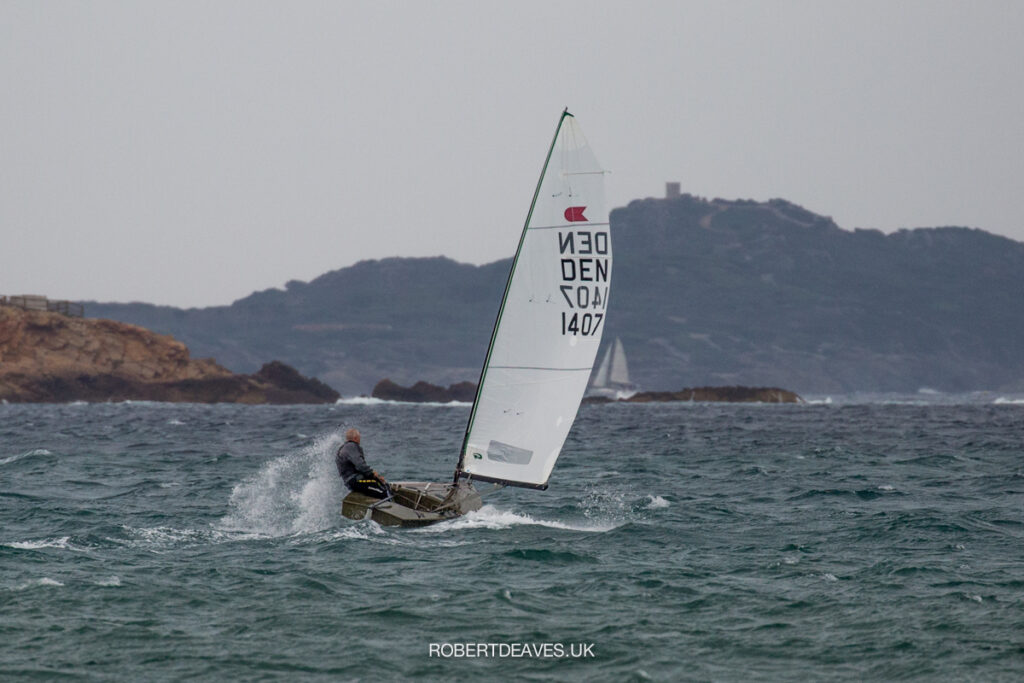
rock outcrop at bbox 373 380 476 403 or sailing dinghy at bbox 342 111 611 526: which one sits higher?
sailing dinghy at bbox 342 111 611 526

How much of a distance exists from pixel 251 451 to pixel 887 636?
29745mm

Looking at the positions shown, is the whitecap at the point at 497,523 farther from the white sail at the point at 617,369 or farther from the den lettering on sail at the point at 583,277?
the white sail at the point at 617,369

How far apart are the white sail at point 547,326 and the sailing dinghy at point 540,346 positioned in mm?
19

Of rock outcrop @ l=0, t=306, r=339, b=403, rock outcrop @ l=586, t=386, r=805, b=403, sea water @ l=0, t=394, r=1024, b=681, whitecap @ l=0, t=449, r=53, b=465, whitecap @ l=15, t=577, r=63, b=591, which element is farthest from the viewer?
rock outcrop @ l=586, t=386, r=805, b=403

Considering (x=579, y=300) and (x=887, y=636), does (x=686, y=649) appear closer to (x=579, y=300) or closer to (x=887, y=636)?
(x=887, y=636)

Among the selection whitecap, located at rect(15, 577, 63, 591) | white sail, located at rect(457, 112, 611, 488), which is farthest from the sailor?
whitecap, located at rect(15, 577, 63, 591)

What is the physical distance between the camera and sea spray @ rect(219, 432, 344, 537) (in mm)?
21656

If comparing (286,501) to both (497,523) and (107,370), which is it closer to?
(497,523)

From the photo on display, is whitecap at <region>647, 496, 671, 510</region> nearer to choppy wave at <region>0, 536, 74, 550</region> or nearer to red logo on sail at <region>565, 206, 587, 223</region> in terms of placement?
red logo on sail at <region>565, 206, 587, 223</region>

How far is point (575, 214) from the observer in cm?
2120

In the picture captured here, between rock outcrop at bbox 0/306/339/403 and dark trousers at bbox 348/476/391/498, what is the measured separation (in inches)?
3684

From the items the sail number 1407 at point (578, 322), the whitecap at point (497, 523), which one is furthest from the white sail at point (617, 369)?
the sail number 1407 at point (578, 322)

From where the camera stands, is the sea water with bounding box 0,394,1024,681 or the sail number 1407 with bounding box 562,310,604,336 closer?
the sea water with bounding box 0,394,1024,681

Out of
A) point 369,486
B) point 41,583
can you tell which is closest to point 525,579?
point 369,486
